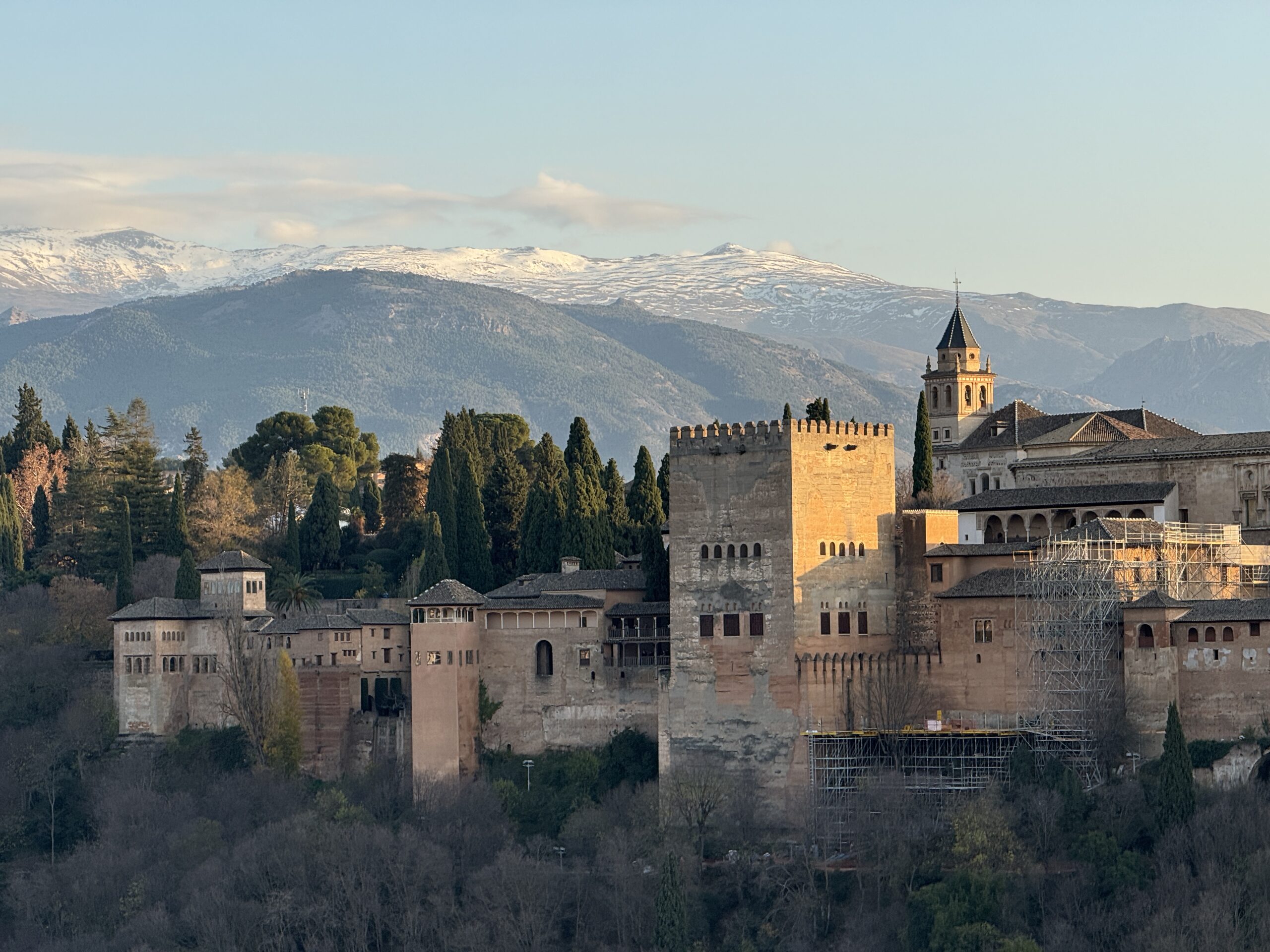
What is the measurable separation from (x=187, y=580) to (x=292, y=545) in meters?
9.11

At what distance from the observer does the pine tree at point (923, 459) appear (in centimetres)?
7281

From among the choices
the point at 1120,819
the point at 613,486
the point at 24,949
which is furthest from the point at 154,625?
the point at 1120,819

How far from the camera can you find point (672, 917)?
181 feet

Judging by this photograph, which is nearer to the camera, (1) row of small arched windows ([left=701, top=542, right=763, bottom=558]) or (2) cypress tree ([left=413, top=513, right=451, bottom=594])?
(1) row of small arched windows ([left=701, top=542, right=763, bottom=558])

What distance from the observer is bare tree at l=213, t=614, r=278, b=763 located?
67750 mm

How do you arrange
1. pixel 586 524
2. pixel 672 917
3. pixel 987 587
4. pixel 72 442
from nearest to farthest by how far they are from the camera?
1. pixel 672 917
2. pixel 987 587
3. pixel 586 524
4. pixel 72 442

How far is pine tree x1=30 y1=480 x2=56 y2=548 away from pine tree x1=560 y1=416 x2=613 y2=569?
23.2 metres

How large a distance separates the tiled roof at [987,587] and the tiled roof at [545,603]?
9.80 metres

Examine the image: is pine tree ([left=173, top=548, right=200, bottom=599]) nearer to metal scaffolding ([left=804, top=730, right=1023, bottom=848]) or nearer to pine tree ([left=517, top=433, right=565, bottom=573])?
pine tree ([left=517, top=433, right=565, bottom=573])

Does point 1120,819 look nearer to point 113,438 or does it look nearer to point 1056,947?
point 1056,947

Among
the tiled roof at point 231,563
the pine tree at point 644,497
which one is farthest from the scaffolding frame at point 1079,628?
the tiled roof at point 231,563

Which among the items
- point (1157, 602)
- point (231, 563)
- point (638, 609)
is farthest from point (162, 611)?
point (1157, 602)

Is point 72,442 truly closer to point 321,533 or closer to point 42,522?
point 42,522

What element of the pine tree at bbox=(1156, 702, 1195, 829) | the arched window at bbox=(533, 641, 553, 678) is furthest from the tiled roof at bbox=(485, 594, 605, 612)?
the pine tree at bbox=(1156, 702, 1195, 829)
